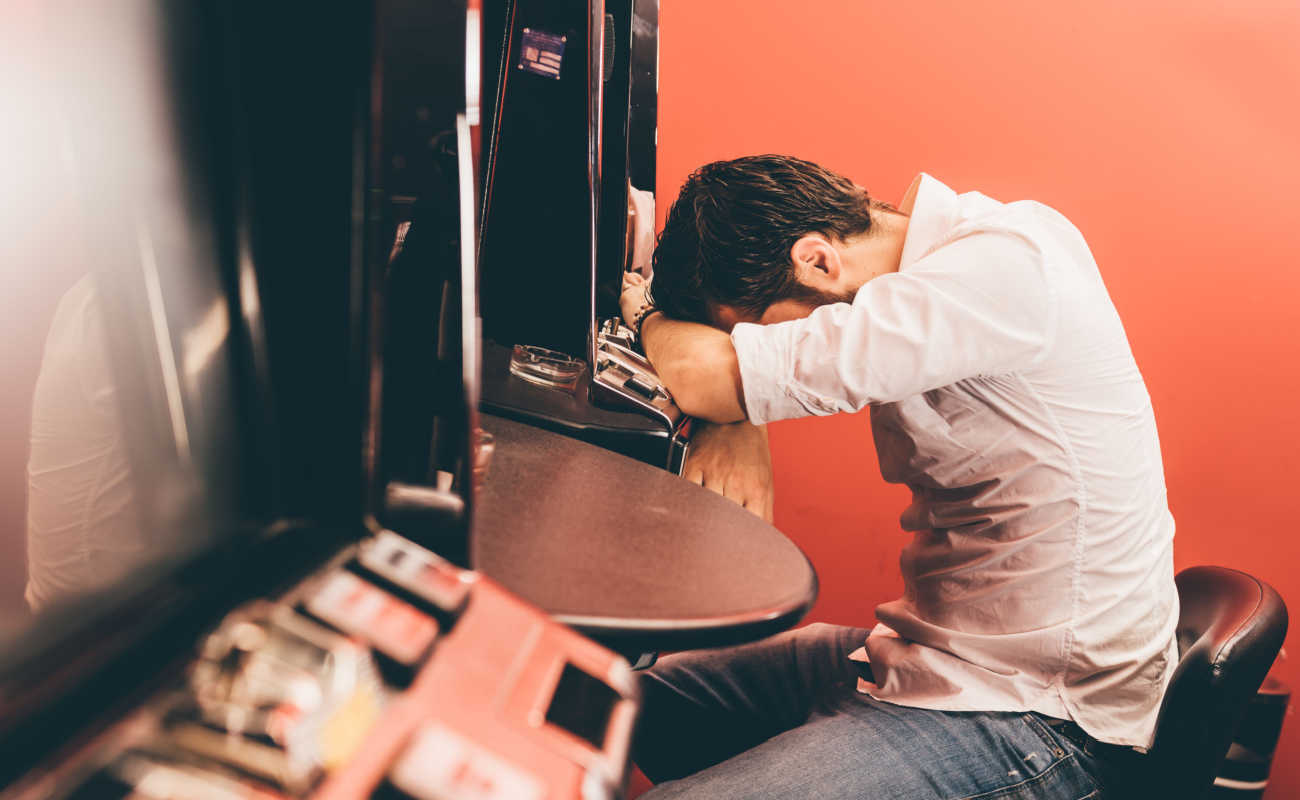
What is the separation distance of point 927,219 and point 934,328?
33cm

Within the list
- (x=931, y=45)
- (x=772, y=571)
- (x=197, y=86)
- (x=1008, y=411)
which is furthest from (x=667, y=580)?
(x=931, y=45)

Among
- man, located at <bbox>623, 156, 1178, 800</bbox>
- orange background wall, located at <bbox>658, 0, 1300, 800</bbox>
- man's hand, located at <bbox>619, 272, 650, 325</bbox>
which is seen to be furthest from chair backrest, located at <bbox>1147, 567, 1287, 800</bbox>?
orange background wall, located at <bbox>658, 0, 1300, 800</bbox>

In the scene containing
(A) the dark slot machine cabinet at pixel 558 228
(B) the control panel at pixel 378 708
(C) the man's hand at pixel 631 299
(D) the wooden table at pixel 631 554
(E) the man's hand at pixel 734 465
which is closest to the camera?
(B) the control panel at pixel 378 708

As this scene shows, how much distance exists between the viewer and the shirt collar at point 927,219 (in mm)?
1327

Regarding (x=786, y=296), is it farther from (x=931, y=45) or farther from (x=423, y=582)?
(x=931, y=45)

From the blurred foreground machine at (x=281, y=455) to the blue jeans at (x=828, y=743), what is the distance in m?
0.57

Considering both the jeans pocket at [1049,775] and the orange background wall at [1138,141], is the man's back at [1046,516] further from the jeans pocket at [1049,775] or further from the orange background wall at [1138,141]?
the orange background wall at [1138,141]

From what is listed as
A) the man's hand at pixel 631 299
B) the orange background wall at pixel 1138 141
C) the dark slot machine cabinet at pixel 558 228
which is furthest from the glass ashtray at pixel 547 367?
the orange background wall at pixel 1138 141

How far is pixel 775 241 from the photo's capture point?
1373 millimetres

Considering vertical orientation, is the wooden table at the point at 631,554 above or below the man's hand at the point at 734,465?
above

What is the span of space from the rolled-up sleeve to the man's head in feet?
0.71

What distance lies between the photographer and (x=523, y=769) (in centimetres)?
36

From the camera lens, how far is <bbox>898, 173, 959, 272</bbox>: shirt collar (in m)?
1.33

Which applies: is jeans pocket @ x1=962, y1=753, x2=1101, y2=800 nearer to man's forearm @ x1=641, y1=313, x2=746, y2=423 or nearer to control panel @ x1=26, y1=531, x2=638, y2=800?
man's forearm @ x1=641, y1=313, x2=746, y2=423
